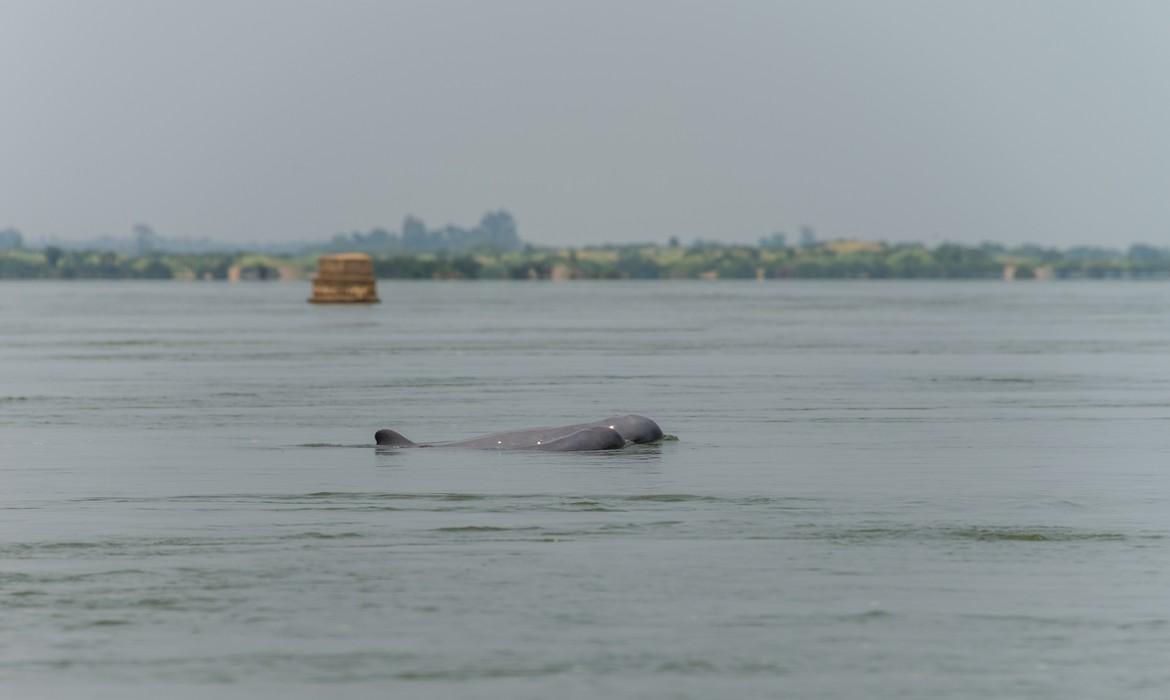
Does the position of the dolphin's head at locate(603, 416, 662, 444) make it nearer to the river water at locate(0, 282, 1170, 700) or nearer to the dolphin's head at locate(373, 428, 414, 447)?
the river water at locate(0, 282, 1170, 700)

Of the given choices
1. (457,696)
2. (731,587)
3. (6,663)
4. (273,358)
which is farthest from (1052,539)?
(273,358)

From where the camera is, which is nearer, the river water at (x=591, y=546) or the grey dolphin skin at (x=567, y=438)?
the river water at (x=591, y=546)

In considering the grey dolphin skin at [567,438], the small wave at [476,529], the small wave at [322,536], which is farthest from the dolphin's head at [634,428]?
the small wave at [322,536]

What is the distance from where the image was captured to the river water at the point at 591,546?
1639 centimetres

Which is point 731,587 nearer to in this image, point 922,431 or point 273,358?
point 922,431

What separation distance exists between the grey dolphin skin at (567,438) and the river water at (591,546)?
858 millimetres

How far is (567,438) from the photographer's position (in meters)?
35.6

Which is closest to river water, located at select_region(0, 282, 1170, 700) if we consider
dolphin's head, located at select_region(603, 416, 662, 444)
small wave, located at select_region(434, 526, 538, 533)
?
small wave, located at select_region(434, 526, 538, 533)

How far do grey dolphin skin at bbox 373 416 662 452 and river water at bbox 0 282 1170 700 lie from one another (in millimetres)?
858

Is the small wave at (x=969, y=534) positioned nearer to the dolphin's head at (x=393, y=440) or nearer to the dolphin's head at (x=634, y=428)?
the dolphin's head at (x=634, y=428)

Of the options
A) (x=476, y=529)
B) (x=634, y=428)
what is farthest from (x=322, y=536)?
(x=634, y=428)

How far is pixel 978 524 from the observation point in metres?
24.8

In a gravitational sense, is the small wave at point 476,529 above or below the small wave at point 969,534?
below

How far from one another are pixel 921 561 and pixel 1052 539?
257 centimetres
